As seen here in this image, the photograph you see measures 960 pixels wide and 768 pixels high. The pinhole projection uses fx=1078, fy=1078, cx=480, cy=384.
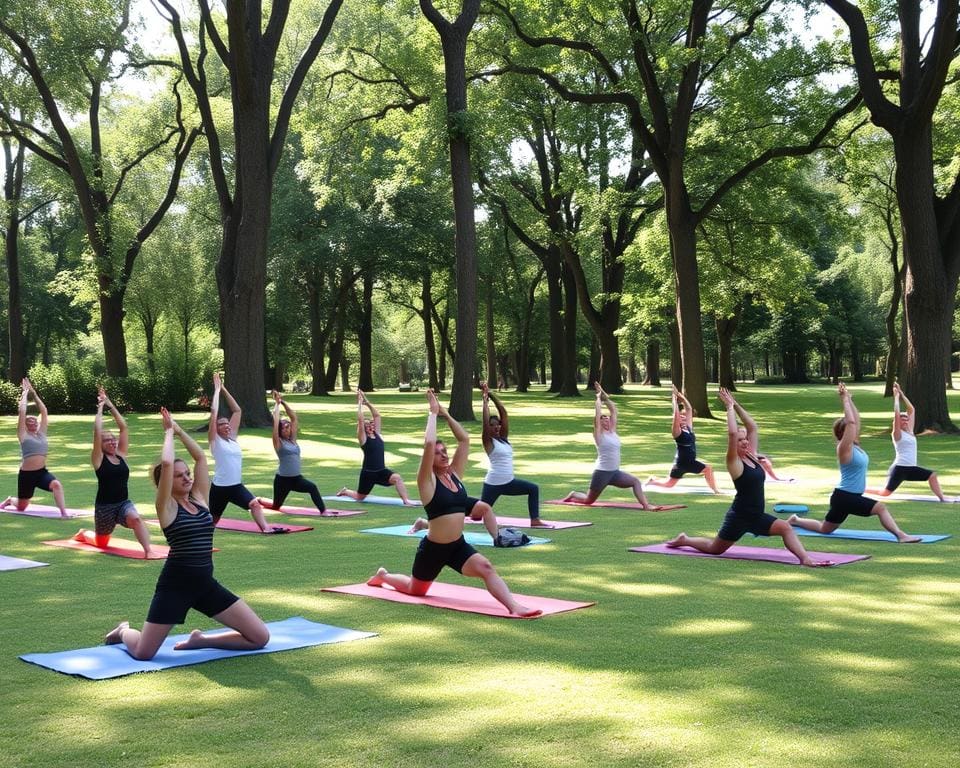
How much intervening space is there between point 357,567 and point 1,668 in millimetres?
4396

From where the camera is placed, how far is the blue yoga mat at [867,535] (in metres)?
12.0

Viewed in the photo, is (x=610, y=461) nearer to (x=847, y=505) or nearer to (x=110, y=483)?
(x=847, y=505)

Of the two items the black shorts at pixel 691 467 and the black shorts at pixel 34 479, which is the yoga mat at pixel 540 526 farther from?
the black shorts at pixel 34 479

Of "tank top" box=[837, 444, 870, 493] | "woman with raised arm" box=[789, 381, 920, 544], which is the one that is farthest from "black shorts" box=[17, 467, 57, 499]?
"tank top" box=[837, 444, 870, 493]

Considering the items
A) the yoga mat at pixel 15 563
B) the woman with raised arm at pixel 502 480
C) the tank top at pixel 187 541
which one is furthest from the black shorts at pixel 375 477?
the tank top at pixel 187 541

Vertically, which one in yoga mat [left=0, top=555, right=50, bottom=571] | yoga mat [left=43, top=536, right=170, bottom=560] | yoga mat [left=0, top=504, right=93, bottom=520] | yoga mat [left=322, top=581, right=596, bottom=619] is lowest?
yoga mat [left=322, top=581, right=596, bottom=619]

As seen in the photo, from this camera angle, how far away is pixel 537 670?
22.5ft

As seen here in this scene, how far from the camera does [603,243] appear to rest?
50281 mm

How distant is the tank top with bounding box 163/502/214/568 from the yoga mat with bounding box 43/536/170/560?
4.45m

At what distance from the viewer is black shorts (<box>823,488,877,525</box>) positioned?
39.6 ft

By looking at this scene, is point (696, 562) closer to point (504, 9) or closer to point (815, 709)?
point (815, 709)

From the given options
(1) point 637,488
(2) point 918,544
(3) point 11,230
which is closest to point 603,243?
(3) point 11,230

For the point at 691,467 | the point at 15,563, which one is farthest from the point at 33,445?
the point at 691,467

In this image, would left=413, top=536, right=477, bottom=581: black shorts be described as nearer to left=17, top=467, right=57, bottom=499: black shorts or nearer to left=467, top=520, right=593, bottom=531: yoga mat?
left=467, top=520, right=593, bottom=531: yoga mat
